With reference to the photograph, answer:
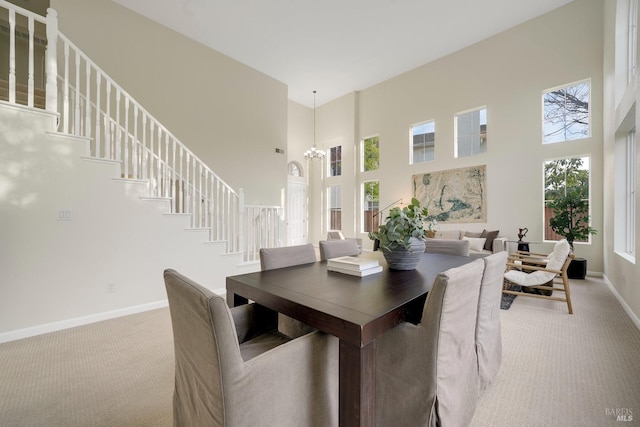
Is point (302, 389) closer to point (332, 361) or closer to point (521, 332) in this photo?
point (332, 361)

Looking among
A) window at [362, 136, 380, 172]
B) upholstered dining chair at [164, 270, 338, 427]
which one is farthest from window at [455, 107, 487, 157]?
upholstered dining chair at [164, 270, 338, 427]

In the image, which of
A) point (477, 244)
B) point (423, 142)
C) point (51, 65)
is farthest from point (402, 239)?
point (423, 142)

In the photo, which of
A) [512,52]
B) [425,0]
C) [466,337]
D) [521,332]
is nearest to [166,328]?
[466,337]

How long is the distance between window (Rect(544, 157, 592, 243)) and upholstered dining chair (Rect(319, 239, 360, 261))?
4.13 meters

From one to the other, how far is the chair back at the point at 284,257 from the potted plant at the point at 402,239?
0.56 metres

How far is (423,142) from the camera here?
690 centimetres

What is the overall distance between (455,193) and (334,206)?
3.68m

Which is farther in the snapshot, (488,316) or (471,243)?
(471,243)

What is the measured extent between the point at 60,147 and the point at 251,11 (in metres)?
3.93

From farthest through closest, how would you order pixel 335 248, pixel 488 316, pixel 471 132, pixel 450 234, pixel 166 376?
1. pixel 471 132
2. pixel 450 234
3. pixel 335 248
4. pixel 166 376
5. pixel 488 316

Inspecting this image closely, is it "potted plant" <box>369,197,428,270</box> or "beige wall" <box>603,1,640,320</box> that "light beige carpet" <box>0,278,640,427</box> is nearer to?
"beige wall" <box>603,1,640,320</box>

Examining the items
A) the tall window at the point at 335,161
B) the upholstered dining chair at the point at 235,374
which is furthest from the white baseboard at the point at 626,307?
the tall window at the point at 335,161

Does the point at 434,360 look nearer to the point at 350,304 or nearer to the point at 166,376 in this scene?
the point at 350,304

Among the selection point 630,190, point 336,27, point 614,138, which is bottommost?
point 630,190
